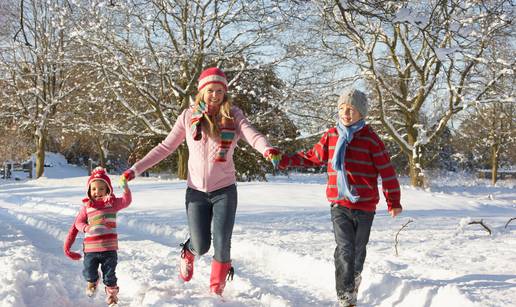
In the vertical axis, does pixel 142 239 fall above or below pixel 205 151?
below

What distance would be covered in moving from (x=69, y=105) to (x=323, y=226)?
1936 centimetres

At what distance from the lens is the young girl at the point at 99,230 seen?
160 inches

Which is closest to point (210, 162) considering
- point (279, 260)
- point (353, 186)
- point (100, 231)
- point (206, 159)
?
point (206, 159)

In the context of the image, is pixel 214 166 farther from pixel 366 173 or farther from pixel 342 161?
pixel 366 173

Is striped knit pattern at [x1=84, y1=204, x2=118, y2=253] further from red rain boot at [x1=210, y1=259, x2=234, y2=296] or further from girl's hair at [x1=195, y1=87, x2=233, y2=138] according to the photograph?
girl's hair at [x1=195, y1=87, x2=233, y2=138]

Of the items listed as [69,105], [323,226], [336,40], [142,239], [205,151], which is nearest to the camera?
[205,151]

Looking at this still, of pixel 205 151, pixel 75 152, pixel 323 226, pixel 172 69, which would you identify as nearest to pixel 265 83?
pixel 172 69

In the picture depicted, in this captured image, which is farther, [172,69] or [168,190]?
[172,69]

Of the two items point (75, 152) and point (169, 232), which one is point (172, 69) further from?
point (75, 152)

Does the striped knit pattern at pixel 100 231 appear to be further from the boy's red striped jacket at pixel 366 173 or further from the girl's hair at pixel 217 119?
the boy's red striped jacket at pixel 366 173

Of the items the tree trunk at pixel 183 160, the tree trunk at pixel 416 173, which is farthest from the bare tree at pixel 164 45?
the tree trunk at pixel 416 173

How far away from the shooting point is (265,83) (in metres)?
21.3

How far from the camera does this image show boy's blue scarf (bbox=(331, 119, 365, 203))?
12.3 feet

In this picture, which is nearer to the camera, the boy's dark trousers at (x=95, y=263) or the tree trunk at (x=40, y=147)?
the boy's dark trousers at (x=95, y=263)
